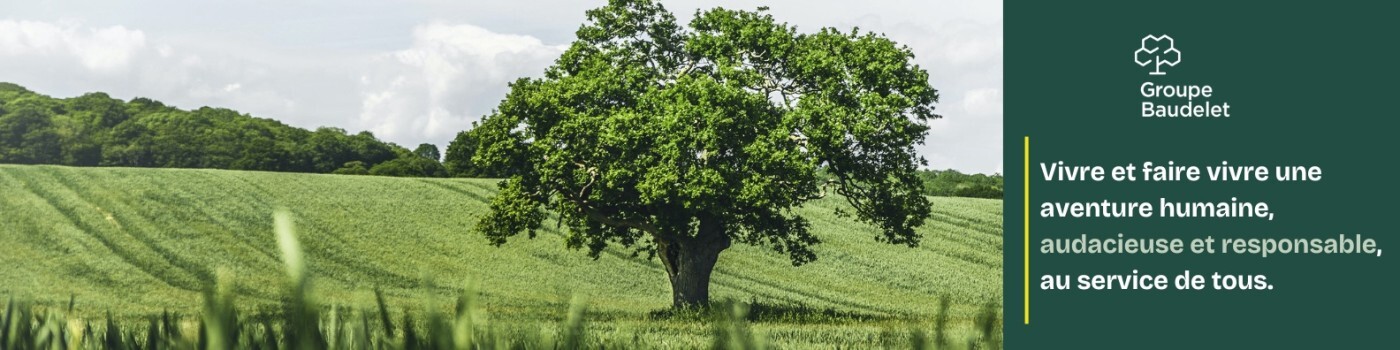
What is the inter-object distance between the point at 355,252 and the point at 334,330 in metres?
44.0

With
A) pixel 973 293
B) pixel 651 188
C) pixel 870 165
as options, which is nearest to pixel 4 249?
pixel 651 188

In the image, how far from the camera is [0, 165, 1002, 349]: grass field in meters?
38.6

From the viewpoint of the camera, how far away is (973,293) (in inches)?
1786

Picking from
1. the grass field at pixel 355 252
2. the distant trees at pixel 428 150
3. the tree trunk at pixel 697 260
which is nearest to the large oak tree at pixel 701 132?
the tree trunk at pixel 697 260

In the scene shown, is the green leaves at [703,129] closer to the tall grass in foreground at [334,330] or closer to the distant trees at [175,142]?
the tall grass in foreground at [334,330]

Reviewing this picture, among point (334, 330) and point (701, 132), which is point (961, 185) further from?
point (334, 330)

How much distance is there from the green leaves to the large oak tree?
0.12ft

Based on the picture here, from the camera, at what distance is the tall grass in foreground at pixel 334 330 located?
191 centimetres

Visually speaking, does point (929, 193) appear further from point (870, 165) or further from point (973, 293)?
point (870, 165)

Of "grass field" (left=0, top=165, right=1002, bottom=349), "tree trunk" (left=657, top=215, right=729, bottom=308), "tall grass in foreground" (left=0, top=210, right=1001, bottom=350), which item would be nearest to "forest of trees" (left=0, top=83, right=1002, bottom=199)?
"grass field" (left=0, top=165, right=1002, bottom=349)

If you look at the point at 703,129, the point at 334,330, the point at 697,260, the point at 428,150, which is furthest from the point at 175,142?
the point at 334,330

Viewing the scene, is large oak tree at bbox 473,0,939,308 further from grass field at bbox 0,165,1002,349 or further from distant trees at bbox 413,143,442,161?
distant trees at bbox 413,143,442,161

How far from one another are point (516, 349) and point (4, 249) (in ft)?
149

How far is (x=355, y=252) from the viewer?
4494cm
